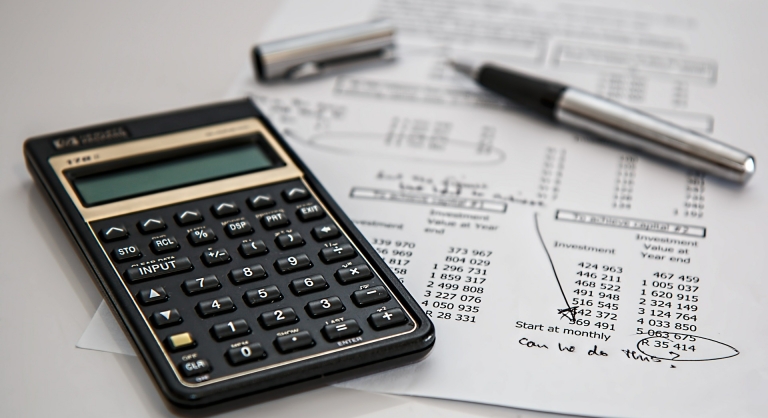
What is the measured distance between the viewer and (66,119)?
23.0 inches

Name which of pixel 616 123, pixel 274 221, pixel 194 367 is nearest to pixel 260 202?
pixel 274 221

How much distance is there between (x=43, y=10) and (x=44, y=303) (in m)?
0.40

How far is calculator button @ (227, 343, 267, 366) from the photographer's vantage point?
1.16 ft

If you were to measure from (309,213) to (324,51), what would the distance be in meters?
0.23

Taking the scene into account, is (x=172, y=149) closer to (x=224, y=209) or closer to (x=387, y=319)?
(x=224, y=209)

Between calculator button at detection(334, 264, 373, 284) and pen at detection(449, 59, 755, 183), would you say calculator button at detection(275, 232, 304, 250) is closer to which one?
calculator button at detection(334, 264, 373, 284)

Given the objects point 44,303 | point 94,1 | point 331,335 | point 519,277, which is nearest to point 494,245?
point 519,277

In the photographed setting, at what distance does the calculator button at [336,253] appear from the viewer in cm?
41

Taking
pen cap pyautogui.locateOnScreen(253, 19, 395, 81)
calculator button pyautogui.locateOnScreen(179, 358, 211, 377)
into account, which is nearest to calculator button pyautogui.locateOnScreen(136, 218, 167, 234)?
calculator button pyautogui.locateOnScreen(179, 358, 211, 377)

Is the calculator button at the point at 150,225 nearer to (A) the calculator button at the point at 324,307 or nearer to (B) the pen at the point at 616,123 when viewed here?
(A) the calculator button at the point at 324,307

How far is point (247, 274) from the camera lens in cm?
40

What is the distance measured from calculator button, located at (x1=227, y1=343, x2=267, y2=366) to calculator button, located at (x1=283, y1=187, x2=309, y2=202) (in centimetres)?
12

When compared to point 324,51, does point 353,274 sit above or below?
below

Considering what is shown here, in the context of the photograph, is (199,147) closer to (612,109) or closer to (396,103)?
(396,103)
